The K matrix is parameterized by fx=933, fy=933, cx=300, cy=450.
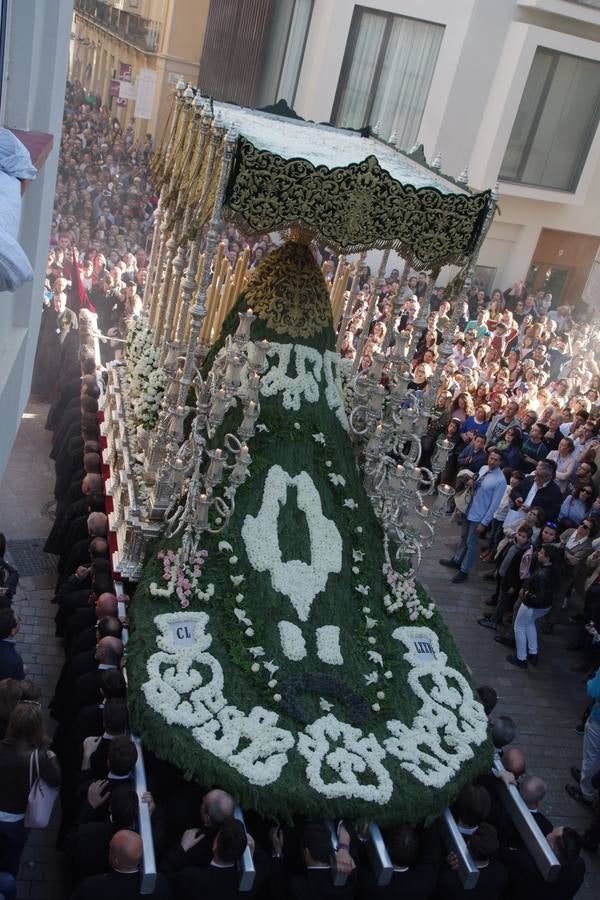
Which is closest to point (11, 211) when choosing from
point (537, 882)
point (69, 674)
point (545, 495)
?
point (69, 674)

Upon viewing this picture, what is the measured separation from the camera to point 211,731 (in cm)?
572

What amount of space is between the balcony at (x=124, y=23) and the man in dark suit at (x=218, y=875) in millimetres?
25928

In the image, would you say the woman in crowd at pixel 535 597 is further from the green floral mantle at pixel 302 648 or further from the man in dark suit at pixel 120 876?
the man in dark suit at pixel 120 876

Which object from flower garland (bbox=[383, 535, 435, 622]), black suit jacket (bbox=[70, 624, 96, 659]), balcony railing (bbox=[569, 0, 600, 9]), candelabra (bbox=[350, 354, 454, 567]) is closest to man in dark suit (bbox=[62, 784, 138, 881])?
black suit jacket (bbox=[70, 624, 96, 659])

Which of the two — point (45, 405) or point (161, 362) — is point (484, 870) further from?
point (45, 405)

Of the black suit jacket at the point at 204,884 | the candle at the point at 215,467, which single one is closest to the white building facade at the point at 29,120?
the candle at the point at 215,467

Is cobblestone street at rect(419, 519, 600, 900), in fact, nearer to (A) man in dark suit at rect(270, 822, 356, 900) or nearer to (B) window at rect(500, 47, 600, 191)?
(A) man in dark suit at rect(270, 822, 356, 900)

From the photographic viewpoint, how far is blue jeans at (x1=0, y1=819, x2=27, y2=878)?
493 centimetres

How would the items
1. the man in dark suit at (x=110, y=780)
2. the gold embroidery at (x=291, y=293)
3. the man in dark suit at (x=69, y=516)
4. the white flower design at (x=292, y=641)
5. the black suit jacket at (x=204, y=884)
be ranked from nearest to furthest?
the black suit jacket at (x=204, y=884) < the man in dark suit at (x=110, y=780) < the white flower design at (x=292, y=641) < the gold embroidery at (x=291, y=293) < the man in dark suit at (x=69, y=516)

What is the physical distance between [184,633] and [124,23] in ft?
94.9

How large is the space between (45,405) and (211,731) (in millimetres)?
7399

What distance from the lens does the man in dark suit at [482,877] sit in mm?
5352

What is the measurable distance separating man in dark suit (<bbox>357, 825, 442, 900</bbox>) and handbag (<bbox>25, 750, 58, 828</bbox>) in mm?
1783

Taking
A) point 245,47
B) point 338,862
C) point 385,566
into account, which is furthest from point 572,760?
point 245,47
